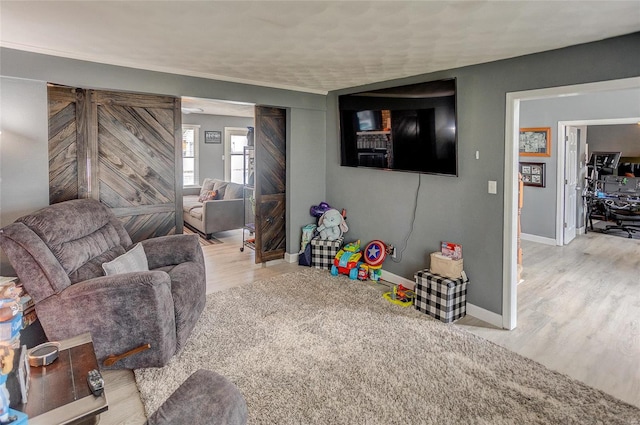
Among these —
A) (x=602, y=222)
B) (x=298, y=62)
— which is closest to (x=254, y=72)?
(x=298, y=62)

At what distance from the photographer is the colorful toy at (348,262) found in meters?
4.55

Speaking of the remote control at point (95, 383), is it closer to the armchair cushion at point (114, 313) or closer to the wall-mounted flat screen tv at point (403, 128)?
the armchair cushion at point (114, 313)

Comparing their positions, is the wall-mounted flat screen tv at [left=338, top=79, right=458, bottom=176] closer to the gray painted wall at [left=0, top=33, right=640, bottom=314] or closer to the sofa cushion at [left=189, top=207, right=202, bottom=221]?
the gray painted wall at [left=0, top=33, right=640, bottom=314]

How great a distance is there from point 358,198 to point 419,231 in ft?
3.40

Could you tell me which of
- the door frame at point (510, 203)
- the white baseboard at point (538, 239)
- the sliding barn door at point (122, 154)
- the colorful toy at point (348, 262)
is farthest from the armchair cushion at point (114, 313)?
the white baseboard at point (538, 239)

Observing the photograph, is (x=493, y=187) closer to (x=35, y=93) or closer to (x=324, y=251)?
(x=324, y=251)

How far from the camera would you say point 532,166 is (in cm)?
652

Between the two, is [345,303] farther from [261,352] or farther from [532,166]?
[532,166]

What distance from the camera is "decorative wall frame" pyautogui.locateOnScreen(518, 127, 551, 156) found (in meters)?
6.27

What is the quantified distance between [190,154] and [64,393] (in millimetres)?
7459

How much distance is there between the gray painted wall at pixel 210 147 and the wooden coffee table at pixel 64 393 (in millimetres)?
7031


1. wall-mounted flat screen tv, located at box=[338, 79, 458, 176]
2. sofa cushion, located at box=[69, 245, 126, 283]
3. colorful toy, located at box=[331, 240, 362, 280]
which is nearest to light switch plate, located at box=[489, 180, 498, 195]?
wall-mounted flat screen tv, located at box=[338, 79, 458, 176]

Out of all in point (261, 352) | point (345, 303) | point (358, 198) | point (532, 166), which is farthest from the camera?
point (532, 166)

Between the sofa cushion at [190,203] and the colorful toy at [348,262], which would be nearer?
the colorful toy at [348,262]
